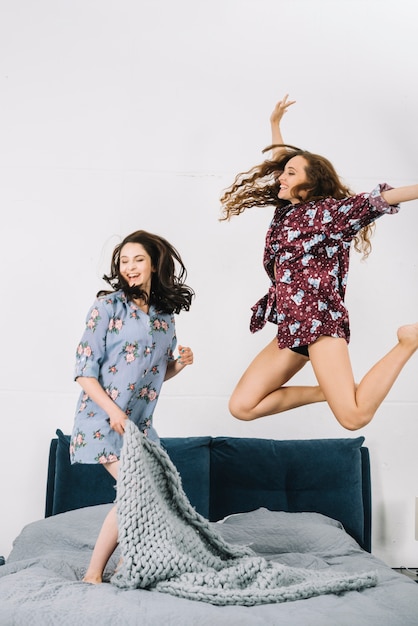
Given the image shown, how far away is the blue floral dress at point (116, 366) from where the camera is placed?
96.3 inches

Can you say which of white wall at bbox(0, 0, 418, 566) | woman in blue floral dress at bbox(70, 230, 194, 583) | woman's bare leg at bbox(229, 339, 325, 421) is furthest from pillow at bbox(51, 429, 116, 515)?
woman's bare leg at bbox(229, 339, 325, 421)

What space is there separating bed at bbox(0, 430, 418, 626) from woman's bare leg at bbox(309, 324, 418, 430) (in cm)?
55

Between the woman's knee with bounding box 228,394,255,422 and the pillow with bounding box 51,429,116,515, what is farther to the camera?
the pillow with bounding box 51,429,116,515

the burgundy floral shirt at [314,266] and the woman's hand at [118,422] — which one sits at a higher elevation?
the burgundy floral shirt at [314,266]

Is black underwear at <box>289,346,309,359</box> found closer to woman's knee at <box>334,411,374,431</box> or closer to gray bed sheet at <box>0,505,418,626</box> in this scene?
woman's knee at <box>334,411,374,431</box>

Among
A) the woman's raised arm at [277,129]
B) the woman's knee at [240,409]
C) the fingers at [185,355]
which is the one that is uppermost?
the woman's raised arm at [277,129]

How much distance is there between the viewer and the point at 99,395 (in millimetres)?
2379

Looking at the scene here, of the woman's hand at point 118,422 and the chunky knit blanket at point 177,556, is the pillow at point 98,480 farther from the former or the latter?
the woman's hand at point 118,422

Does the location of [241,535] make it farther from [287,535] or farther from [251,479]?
[251,479]

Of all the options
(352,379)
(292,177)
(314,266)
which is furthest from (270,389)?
(292,177)

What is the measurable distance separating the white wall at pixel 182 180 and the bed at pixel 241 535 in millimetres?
277

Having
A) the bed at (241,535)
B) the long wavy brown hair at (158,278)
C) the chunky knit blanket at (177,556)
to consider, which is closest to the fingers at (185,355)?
the long wavy brown hair at (158,278)

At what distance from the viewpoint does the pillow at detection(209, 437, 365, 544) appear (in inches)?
132

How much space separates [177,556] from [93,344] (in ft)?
2.57
